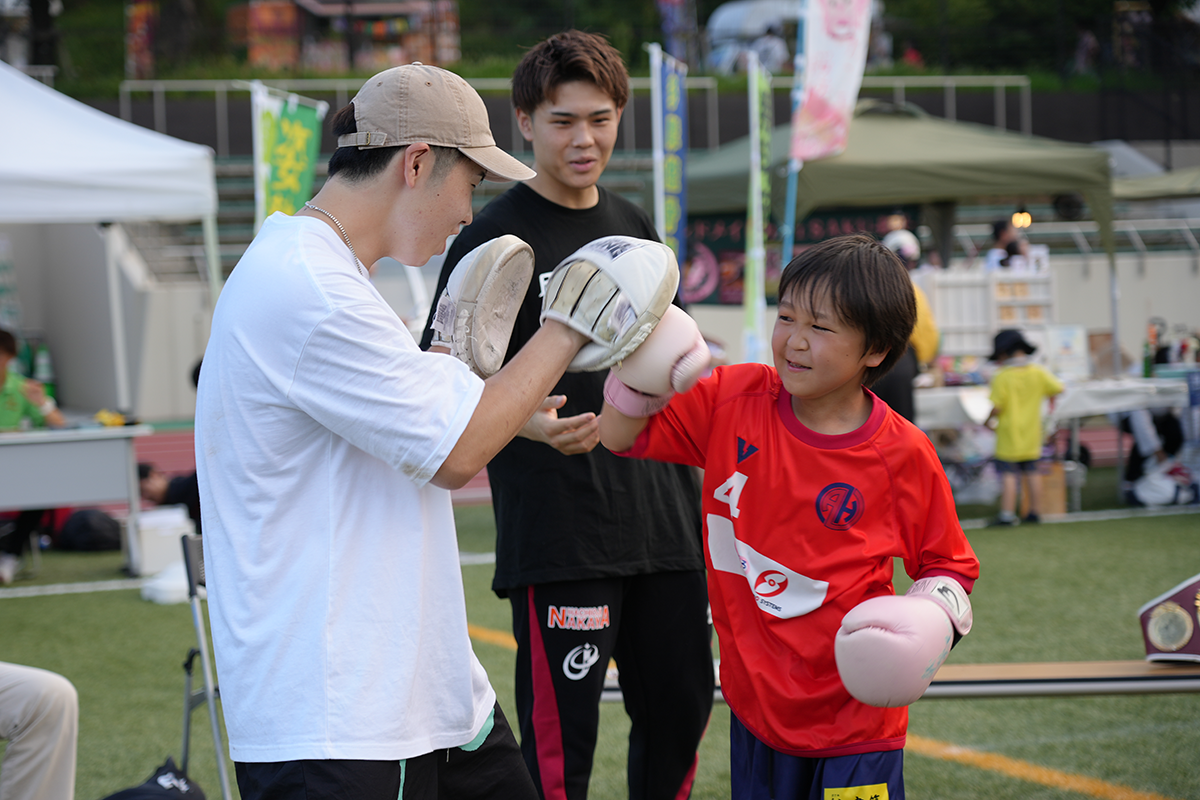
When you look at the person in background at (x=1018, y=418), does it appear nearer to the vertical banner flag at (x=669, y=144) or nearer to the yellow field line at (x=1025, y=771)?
the vertical banner flag at (x=669, y=144)

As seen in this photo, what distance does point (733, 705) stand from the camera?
2.18m

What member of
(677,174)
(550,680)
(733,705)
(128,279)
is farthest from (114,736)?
(128,279)

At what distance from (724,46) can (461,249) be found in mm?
20820

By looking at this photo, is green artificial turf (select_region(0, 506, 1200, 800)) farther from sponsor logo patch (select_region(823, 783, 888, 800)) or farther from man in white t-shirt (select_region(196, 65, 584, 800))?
man in white t-shirt (select_region(196, 65, 584, 800))

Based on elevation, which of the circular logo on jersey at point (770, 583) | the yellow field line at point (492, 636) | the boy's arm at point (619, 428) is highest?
the boy's arm at point (619, 428)

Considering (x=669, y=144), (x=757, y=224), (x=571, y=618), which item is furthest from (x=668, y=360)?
(x=757, y=224)

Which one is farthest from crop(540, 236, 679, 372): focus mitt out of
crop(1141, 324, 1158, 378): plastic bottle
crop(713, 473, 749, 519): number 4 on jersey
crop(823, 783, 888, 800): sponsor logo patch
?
crop(1141, 324, 1158, 378): plastic bottle

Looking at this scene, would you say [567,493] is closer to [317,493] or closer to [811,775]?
[811,775]

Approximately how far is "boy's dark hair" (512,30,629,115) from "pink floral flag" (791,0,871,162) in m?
5.64

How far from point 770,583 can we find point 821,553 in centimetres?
12

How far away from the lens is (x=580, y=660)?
8.65 ft

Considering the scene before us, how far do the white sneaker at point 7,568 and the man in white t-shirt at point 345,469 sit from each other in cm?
655

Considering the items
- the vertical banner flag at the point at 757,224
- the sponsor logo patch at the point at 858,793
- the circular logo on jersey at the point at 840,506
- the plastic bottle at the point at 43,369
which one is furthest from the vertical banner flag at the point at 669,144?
the plastic bottle at the point at 43,369

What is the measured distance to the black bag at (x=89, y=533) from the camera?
27.8ft
